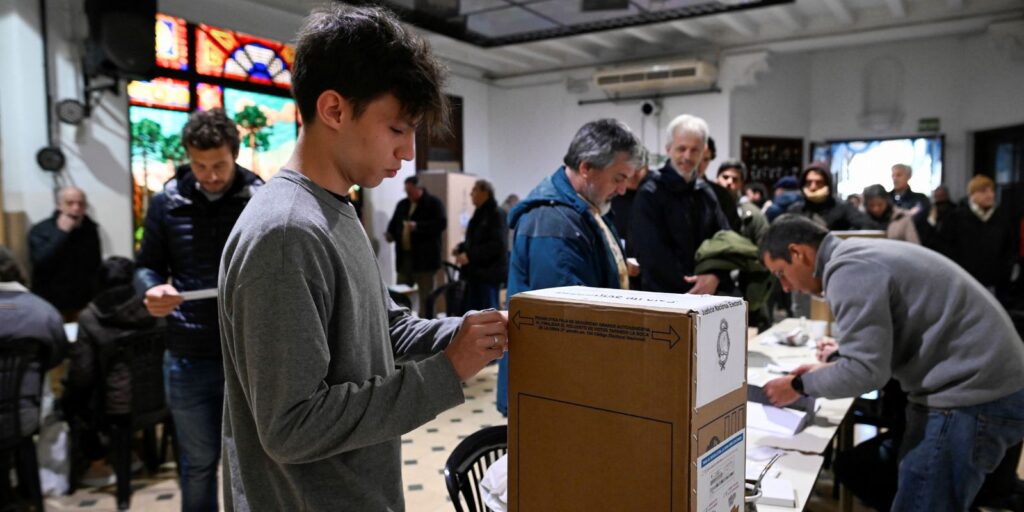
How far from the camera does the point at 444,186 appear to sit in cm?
841

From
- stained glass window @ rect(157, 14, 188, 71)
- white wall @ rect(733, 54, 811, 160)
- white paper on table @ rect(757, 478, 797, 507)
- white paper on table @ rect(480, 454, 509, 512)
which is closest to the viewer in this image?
white paper on table @ rect(480, 454, 509, 512)

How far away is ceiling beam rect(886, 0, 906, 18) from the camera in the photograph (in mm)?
6992

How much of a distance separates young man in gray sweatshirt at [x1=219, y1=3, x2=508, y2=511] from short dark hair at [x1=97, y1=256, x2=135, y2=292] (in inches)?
111

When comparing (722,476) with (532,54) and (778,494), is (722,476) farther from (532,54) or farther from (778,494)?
(532,54)

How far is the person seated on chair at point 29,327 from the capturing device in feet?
8.89

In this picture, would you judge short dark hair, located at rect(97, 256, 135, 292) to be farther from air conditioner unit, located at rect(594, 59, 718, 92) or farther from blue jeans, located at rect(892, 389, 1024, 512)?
air conditioner unit, located at rect(594, 59, 718, 92)

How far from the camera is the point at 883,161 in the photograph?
912 cm

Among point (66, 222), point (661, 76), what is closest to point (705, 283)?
point (66, 222)

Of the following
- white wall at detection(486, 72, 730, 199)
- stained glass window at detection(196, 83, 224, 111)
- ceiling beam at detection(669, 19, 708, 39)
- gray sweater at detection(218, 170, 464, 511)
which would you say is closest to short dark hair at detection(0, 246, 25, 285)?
gray sweater at detection(218, 170, 464, 511)

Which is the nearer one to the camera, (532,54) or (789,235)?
(789,235)

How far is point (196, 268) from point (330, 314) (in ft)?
4.72

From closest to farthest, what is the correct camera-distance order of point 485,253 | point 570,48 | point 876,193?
point 876,193 < point 485,253 < point 570,48

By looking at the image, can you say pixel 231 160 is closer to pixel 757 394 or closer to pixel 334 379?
pixel 334 379

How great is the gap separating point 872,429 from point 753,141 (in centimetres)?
582
